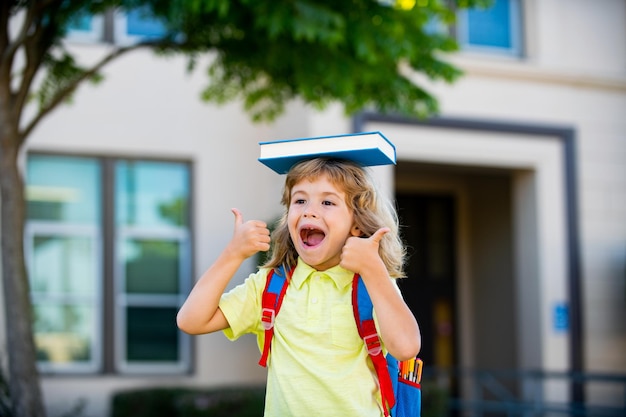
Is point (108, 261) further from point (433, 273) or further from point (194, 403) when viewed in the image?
point (433, 273)

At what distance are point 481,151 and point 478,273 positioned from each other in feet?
10.3

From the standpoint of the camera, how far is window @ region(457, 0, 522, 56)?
12508 mm

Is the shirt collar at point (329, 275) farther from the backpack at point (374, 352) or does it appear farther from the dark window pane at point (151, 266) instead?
the dark window pane at point (151, 266)

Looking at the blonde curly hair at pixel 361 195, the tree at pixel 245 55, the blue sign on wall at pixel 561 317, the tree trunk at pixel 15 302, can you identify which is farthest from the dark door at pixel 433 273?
the blonde curly hair at pixel 361 195

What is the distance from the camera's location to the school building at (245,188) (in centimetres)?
1108

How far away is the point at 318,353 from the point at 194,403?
22.6 ft

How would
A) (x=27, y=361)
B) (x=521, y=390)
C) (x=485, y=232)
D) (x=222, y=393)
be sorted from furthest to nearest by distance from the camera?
(x=485, y=232) < (x=521, y=390) < (x=222, y=393) < (x=27, y=361)

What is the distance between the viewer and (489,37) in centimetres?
1259

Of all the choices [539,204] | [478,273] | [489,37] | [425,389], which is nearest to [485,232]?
[478,273]

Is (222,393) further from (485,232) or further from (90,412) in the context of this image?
(485,232)

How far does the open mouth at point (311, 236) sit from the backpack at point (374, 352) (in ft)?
0.56

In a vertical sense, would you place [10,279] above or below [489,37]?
below

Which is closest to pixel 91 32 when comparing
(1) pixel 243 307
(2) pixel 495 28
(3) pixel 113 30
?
(3) pixel 113 30

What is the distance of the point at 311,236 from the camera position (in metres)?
3.22
